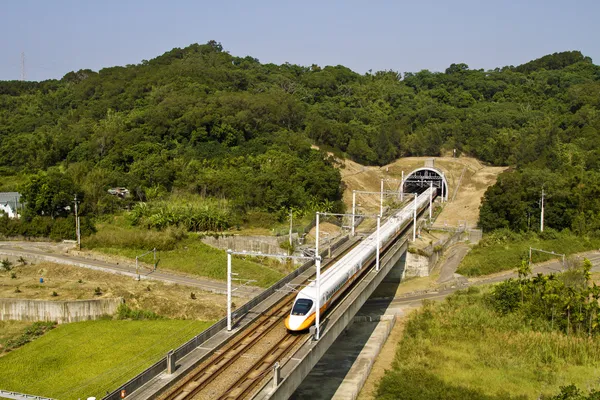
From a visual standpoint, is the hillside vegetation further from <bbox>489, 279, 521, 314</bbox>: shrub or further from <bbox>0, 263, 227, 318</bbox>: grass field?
<bbox>0, 263, 227, 318</bbox>: grass field

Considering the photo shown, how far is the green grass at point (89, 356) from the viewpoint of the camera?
107ft

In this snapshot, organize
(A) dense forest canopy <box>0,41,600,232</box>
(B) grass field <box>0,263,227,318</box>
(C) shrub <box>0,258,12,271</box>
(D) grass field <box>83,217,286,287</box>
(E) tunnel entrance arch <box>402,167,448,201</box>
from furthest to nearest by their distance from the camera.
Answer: (E) tunnel entrance arch <box>402,167,448,201</box>
(A) dense forest canopy <box>0,41,600,232</box>
(C) shrub <box>0,258,12,271</box>
(D) grass field <box>83,217,286,287</box>
(B) grass field <box>0,263,227,318</box>

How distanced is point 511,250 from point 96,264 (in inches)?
1739

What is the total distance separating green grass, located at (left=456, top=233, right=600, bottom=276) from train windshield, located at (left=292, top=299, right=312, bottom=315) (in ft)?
105

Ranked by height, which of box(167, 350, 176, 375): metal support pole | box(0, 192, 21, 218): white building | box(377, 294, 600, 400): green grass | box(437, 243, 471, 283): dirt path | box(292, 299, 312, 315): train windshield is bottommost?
box(377, 294, 600, 400): green grass

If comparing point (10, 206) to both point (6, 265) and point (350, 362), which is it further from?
point (350, 362)

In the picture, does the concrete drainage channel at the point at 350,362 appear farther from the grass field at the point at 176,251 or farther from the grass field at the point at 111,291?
the grass field at the point at 176,251

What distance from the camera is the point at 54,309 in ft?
142

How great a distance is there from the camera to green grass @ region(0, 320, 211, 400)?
32.5 meters

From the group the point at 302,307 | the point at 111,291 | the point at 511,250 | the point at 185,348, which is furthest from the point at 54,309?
the point at 511,250

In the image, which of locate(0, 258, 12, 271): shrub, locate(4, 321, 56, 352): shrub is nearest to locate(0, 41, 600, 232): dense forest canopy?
locate(0, 258, 12, 271): shrub

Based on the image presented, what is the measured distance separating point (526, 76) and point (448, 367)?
144846 millimetres

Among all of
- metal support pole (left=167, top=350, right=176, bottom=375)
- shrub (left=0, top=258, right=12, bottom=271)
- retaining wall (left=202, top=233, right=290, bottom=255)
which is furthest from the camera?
retaining wall (left=202, top=233, right=290, bottom=255)

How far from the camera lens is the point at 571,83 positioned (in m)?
145
